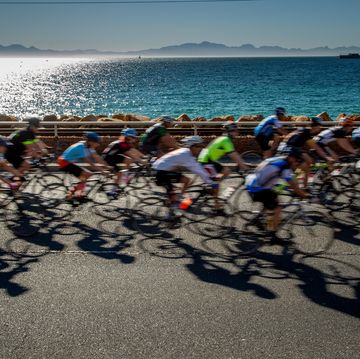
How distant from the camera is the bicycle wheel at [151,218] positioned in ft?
25.7

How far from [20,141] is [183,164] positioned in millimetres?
3906

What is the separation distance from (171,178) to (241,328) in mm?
3430

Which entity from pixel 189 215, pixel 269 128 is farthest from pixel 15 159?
pixel 269 128

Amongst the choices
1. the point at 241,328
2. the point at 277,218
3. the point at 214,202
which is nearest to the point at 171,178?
the point at 214,202

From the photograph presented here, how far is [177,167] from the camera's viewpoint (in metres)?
7.59

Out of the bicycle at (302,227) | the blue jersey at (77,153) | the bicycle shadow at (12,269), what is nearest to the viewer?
the bicycle shadow at (12,269)

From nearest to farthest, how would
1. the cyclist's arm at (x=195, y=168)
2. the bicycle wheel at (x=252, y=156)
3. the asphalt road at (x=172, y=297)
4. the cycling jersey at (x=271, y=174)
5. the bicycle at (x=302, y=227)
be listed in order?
the asphalt road at (x=172, y=297), the cycling jersey at (x=271, y=174), the bicycle at (x=302, y=227), the cyclist's arm at (x=195, y=168), the bicycle wheel at (x=252, y=156)

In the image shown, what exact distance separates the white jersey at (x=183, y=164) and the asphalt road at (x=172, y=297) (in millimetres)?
1130

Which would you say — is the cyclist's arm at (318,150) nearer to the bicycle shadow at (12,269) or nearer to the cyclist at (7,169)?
the bicycle shadow at (12,269)

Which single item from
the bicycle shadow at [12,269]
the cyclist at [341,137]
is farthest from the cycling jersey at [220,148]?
the bicycle shadow at [12,269]

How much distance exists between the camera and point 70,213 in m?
8.74

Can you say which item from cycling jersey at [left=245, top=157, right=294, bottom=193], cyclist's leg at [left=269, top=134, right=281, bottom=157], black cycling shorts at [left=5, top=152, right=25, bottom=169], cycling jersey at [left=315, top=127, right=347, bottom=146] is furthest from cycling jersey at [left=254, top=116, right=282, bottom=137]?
black cycling shorts at [left=5, top=152, right=25, bottom=169]

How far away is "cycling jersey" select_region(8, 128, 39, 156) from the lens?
898 centimetres

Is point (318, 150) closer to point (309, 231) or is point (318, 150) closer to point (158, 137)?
point (309, 231)
